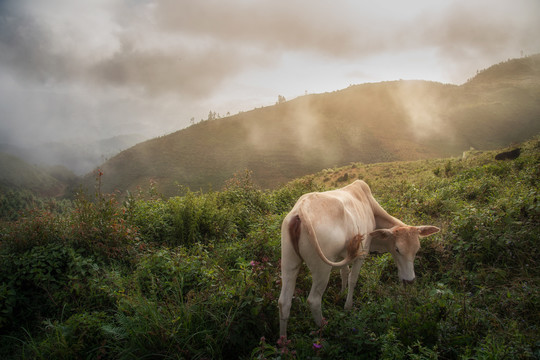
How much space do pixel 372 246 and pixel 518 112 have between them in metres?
61.2

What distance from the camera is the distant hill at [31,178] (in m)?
59.5

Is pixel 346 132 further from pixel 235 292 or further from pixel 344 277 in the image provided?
pixel 235 292

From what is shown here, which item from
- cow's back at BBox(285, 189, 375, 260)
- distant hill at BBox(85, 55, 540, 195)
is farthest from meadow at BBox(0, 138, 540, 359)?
distant hill at BBox(85, 55, 540, 195)

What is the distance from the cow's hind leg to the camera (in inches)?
125

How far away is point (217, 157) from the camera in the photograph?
52.2 metres

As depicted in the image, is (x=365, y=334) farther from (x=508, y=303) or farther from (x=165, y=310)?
(x=165, y=310)

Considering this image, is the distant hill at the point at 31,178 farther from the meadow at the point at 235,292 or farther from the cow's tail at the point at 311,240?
the cow's tail at the point at 311,240

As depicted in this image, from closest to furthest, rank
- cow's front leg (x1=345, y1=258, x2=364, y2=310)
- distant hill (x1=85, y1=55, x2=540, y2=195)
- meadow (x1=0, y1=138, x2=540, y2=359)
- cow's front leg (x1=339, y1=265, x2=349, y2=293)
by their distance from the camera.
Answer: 1. meadow (x1=0, y1=138, x2=540, y2=359)
2. cow's front leg (x1=345, y1=258, x2=364, y2=310)
3. cow's front leg (x1=339, y1=265, x2=349, y2=293)
4. distant hill (x1=85, y1=55, x2=540, y2=195)

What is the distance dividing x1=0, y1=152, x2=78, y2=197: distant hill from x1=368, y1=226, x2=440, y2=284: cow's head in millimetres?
69117

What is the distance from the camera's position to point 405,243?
4.14 metres

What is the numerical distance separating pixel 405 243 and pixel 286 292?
2105 mm

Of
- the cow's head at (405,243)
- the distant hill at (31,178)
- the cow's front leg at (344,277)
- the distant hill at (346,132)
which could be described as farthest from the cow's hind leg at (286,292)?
the distant hill at (31,178)

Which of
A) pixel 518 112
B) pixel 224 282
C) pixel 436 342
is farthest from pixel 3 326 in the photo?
pixel 518 112

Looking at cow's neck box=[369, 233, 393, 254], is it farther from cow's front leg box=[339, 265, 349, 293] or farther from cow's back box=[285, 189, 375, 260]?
cow's back box=[285, 189, 375, 260]
